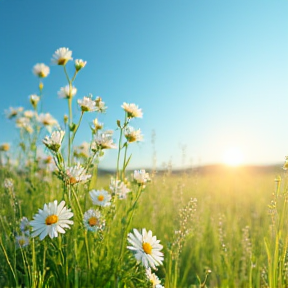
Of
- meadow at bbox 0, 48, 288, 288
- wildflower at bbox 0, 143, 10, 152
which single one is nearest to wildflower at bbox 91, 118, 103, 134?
meadow at bbox 0, 48, 288, 288

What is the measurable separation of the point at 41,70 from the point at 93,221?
104 cm

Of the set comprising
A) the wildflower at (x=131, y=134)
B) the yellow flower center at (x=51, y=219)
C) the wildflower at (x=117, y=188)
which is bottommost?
the yellow flower center at (x=51, y=219)

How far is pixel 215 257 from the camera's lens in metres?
1.90

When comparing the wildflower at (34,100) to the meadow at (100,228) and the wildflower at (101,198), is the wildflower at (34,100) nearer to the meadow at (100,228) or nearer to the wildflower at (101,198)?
the meadow at (100,228)

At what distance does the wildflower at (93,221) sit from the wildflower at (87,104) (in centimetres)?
32

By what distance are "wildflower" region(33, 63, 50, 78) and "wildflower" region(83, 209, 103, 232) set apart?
39.1 inches

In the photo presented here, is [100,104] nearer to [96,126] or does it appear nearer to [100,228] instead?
[96,126]

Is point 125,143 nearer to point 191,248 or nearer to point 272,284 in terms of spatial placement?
point 272,284

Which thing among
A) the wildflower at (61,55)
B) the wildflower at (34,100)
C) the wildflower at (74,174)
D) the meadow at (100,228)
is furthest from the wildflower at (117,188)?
the wildflower at (34,100)

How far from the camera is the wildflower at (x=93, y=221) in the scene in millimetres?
1032

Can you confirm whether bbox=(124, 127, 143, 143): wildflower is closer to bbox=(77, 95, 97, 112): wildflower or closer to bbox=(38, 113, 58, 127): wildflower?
bbox=(77, 95, 97, 112): wildflower

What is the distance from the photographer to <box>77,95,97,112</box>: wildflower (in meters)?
1.16

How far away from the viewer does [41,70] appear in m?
1.84

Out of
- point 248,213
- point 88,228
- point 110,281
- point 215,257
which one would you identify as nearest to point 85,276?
point 110,281
